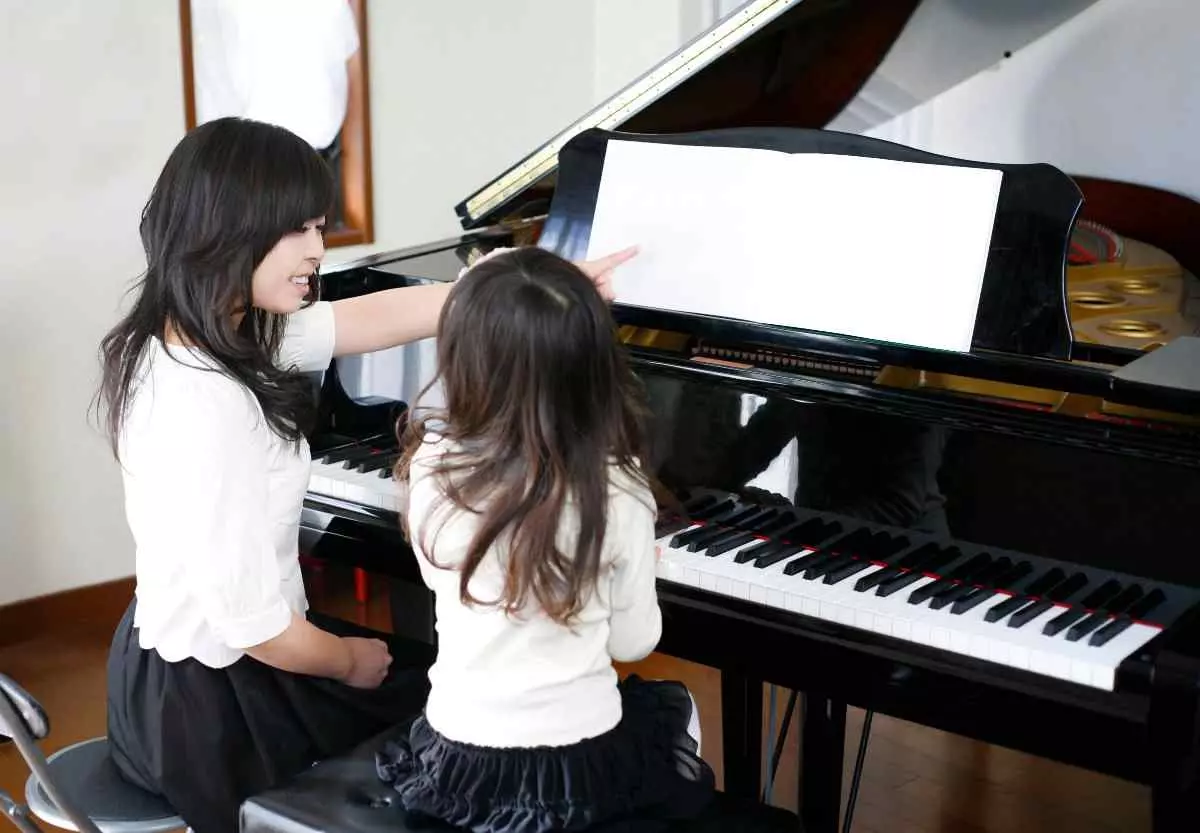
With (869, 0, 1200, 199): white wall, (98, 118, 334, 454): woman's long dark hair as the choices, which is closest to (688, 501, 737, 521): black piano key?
(98, 118, 334, 454): woman's long dark hair

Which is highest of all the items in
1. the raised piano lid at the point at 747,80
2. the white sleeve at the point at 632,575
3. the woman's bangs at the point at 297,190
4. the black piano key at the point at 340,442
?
the raised piano lid at the point at 747,80

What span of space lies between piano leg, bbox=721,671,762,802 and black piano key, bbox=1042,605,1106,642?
2.30 ft

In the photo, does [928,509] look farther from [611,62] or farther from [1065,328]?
[611,62]

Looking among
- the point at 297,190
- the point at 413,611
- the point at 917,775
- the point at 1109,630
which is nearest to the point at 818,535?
the point at 1109,630

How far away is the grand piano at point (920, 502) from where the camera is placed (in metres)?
1.81

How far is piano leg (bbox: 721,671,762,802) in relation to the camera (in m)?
2.46

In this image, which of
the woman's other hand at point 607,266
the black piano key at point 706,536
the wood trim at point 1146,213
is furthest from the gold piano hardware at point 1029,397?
the wood trim at point 1146,213

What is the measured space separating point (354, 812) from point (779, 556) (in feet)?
2.38


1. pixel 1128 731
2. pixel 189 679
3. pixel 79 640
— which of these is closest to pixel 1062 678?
pixel 1128 731

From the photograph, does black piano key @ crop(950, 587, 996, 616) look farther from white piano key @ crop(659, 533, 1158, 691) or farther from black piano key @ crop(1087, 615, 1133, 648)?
black piano key @ crop(1087, 615, 1133, 648)

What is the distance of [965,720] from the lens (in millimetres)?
1866

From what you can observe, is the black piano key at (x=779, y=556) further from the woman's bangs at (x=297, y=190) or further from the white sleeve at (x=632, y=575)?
the woman's bangs at (x=297, y=190)

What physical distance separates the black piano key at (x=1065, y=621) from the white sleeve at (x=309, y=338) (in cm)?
119

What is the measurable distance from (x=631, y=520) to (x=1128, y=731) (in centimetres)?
66
